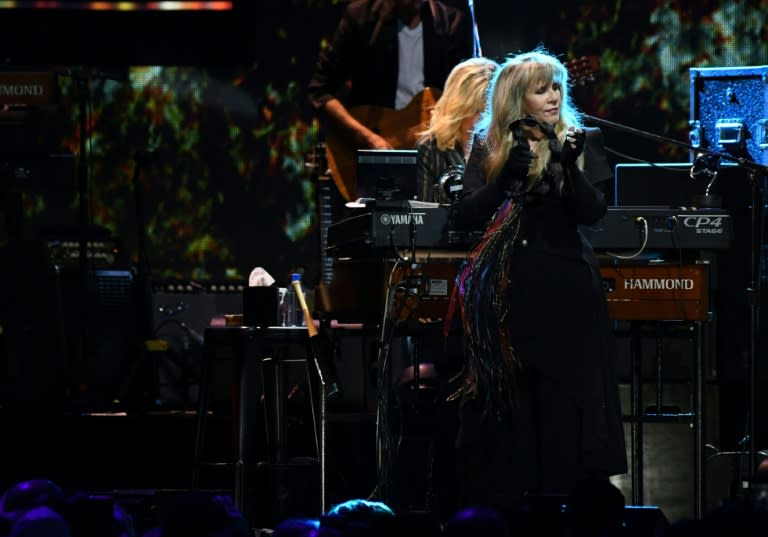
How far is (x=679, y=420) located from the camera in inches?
182

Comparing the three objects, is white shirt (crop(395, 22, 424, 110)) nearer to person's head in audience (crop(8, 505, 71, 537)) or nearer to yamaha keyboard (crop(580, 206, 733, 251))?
yamaha keyboard (crop(580, 206, 733, 251))

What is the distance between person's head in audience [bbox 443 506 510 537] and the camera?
2123mm

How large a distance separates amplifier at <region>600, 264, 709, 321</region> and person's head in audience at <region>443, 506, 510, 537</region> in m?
2.45

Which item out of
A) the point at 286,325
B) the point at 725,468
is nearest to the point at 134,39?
the point at 286,325

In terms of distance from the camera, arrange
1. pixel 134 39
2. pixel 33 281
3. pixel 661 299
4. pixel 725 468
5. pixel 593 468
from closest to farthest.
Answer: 1. pixel 593 468
2. pixel 661 299
3. pixel 725 468
4. pixel 33 281
5. pixel 134 39

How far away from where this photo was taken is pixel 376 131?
660cm

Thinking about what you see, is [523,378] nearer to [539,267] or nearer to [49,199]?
[539,267]

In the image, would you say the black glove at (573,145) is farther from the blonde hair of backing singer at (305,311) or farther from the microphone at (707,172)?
the blonde hair of backing singer at (305,311)

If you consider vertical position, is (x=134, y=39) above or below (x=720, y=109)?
above

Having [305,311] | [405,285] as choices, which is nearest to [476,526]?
[405,285]

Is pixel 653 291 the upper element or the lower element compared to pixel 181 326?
upper

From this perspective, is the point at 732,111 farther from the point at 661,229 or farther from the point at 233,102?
the point at 233,102

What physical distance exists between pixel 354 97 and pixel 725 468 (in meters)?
2.48

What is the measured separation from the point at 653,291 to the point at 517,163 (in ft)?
3.10
